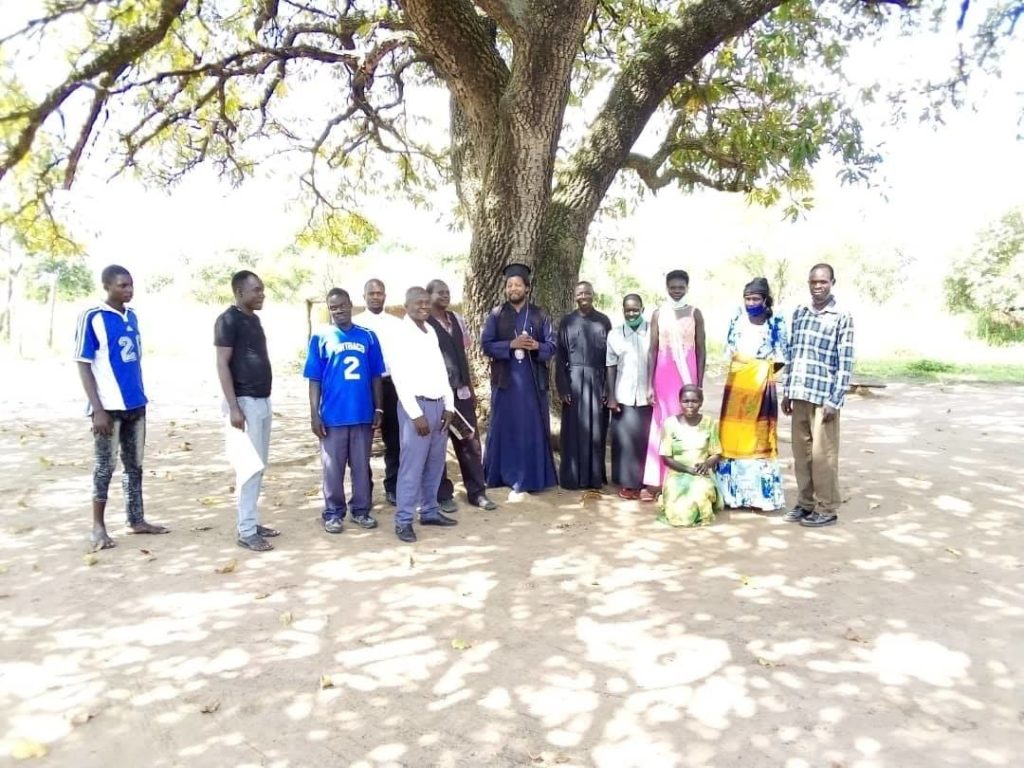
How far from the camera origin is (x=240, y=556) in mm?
4773

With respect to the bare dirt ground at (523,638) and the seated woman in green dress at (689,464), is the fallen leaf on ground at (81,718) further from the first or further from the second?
the seated woman in green dress at (689,464)

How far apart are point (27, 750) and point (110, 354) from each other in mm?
2720

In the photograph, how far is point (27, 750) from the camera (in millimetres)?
2670

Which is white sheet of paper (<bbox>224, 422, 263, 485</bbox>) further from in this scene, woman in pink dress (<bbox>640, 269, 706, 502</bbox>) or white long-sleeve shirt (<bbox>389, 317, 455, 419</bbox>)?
woman in pink dress (<bbox>640, 269, 706, 502</bbox>)

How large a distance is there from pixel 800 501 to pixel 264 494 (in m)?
4.44

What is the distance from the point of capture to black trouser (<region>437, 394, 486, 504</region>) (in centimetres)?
582

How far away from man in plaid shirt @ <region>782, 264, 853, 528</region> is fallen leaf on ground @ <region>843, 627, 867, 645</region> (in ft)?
5.96

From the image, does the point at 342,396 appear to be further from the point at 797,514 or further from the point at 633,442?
the point at 797,514

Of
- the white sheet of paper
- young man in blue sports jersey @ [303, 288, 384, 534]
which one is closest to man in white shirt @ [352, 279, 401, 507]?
young man in blue sports jersey @ [303, 288, 384, 534]

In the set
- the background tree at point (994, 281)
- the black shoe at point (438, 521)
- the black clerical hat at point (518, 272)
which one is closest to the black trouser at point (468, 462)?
the black shoe at point (438, 521)

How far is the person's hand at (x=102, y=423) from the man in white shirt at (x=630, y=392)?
373cm

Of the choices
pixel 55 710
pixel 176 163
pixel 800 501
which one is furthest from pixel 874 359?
pixel 55 710

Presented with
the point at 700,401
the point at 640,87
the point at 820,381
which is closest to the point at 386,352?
the point at 700,401

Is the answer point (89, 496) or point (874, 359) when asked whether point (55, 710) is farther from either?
point (874, 359)
